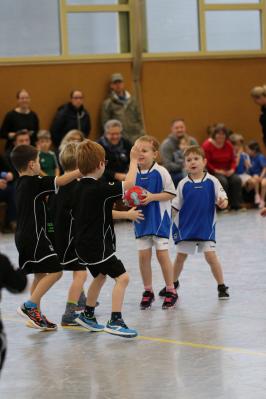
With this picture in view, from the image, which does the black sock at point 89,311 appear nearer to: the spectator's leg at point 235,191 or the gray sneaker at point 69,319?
the gray sneaker at point 69,319

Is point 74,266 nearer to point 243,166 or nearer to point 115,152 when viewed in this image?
point 115,152

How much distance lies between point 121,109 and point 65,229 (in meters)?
8.79

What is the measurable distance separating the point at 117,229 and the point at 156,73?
426 centimetres

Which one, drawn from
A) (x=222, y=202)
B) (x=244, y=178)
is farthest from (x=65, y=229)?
(x=244, y=178)

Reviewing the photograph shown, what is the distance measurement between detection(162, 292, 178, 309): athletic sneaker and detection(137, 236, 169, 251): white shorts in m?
0.38

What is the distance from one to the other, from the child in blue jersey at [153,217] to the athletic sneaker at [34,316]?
1037 mm

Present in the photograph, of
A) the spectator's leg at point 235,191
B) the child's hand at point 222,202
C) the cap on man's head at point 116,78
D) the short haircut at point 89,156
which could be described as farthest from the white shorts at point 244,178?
the short haircut at point 89,156

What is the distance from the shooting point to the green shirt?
45.1ft

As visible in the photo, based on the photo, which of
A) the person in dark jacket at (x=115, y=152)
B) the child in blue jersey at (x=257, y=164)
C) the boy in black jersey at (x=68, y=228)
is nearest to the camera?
the boy in black jersey at (x=68, y=228)

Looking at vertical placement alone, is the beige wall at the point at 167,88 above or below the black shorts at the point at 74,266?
above

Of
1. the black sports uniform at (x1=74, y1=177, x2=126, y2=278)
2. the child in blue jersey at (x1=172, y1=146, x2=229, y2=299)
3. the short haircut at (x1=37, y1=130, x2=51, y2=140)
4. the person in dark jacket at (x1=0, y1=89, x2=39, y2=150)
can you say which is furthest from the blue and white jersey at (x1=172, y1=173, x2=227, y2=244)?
the person in dark jacket at (x1=0, y1=89, x2=39, y2=150)

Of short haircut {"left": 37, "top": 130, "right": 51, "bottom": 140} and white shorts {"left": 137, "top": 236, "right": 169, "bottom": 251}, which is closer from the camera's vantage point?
white shorts {"left": 137, "top": 236, "right": 169, "bottom": 251}

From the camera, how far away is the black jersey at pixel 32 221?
21.5 ft

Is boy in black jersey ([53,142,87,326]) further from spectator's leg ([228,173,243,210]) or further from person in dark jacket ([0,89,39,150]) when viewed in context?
spectator's leg ([228,173,243,210])
